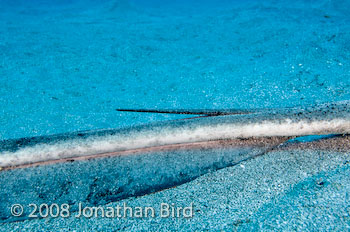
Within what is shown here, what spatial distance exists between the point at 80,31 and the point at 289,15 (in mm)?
3888

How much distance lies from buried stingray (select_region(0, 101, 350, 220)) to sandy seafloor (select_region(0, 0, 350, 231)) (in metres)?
0.11

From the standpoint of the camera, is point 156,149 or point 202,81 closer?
point 156,149

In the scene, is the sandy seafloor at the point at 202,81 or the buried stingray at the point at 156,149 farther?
the buried stingray at the point at 156,149

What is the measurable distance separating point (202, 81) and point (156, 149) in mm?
1499

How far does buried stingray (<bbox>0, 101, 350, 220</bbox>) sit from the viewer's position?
137cm

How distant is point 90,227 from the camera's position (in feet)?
3.54

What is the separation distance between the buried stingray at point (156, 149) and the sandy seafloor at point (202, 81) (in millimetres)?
112

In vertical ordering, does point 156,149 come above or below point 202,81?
above

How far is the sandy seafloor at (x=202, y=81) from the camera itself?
3.65ft

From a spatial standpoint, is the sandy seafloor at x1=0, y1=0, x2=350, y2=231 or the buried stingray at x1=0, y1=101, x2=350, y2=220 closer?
the sandy seafloor at x1=0, y1=0, x2=350, y2=231

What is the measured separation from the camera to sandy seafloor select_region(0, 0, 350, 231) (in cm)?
111

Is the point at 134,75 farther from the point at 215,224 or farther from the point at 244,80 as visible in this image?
the point at 215,224

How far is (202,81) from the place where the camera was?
2.90 meters

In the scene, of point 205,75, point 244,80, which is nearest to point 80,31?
point 205,75
